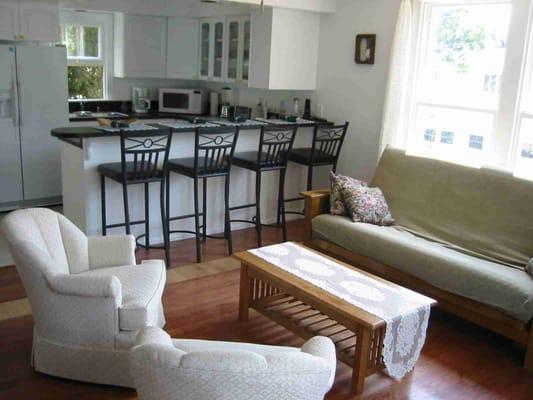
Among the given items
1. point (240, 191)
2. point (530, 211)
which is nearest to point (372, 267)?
point (530, 211)

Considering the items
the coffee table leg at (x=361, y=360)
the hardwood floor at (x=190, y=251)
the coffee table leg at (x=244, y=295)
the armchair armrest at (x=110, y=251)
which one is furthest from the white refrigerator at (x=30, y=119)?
the coffee table leg at (x=361, y=360)

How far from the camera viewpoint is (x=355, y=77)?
531 centimetres

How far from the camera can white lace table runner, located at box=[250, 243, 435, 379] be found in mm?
2773

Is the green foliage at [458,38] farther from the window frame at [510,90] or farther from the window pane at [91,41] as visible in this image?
the window pane at [91,41]

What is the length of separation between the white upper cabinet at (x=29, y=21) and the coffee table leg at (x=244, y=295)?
358 centimetres

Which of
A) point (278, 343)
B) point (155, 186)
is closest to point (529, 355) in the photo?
point (278, 343)

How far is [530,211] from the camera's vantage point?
3.64 m

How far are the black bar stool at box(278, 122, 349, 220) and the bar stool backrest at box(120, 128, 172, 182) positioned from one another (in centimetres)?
133

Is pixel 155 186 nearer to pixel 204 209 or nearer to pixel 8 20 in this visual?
pixel 204 209

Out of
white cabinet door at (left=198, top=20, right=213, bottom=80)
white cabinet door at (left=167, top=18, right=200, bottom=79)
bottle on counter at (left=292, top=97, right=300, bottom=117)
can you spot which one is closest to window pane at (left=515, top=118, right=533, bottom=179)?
bottle on counter at (left=292, top=97, right=300, bottom=117)

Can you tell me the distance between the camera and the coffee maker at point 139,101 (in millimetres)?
6953

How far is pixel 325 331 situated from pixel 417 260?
82cm

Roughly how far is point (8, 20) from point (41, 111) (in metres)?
0.90

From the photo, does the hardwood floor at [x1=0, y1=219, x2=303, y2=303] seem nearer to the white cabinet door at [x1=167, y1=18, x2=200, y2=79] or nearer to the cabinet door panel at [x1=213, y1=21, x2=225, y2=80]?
the cabinet door panel at [x1=213, y1=21, x2=225, y2=80]
